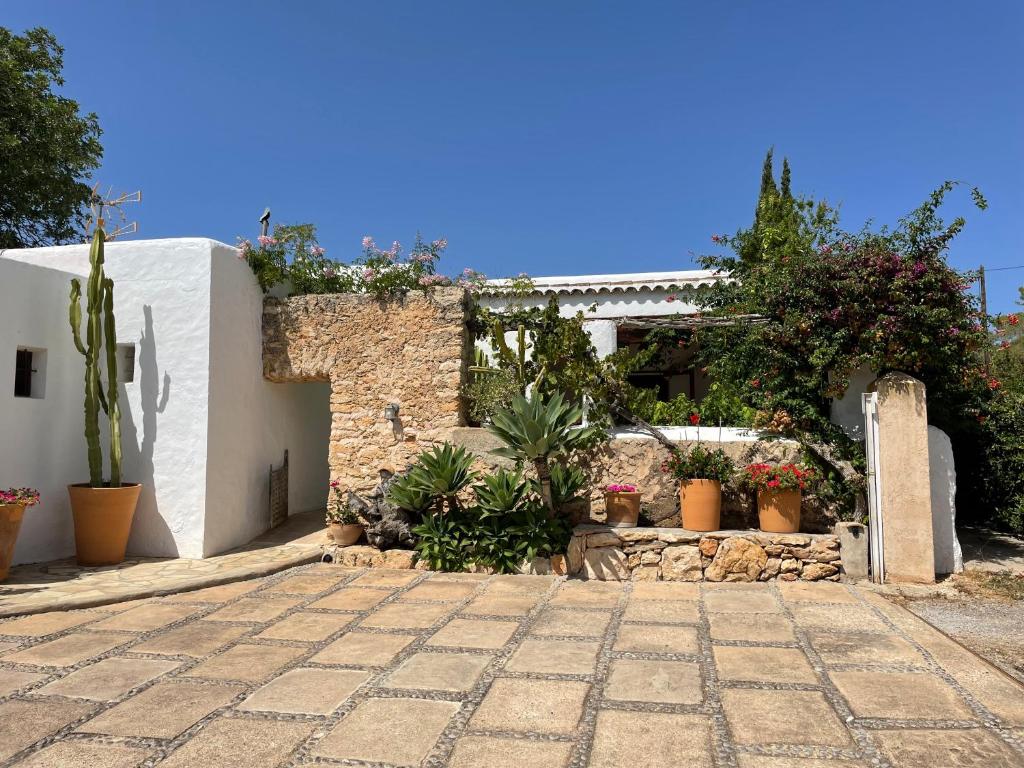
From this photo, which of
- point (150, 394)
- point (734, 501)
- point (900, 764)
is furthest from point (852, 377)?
point (150, 394)

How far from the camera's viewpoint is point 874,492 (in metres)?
6.13

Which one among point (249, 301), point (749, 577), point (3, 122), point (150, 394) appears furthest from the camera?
point (3, 122)

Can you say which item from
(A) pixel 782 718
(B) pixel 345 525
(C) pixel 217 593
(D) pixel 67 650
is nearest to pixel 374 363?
(B) pixel 345 525

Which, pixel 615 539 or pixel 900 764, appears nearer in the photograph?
pixel 900 764

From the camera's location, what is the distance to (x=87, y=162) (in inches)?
525

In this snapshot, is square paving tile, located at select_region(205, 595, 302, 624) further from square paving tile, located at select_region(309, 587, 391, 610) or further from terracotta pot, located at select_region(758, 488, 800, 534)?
terracotta pot, located at select_region(758, 488, 800, 534)

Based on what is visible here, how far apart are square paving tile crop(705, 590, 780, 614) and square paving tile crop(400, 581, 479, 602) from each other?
1993mm

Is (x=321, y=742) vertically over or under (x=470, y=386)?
under

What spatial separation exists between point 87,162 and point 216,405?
916 cm

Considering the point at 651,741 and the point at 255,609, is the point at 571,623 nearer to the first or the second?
the point at 651,741

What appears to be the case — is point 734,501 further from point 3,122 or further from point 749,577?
point 3,122

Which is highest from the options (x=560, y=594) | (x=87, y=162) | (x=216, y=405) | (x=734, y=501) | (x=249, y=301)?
(x=87, y=162)

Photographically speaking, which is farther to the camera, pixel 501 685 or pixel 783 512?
pixel 783 512

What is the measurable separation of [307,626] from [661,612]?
8.60 feet
